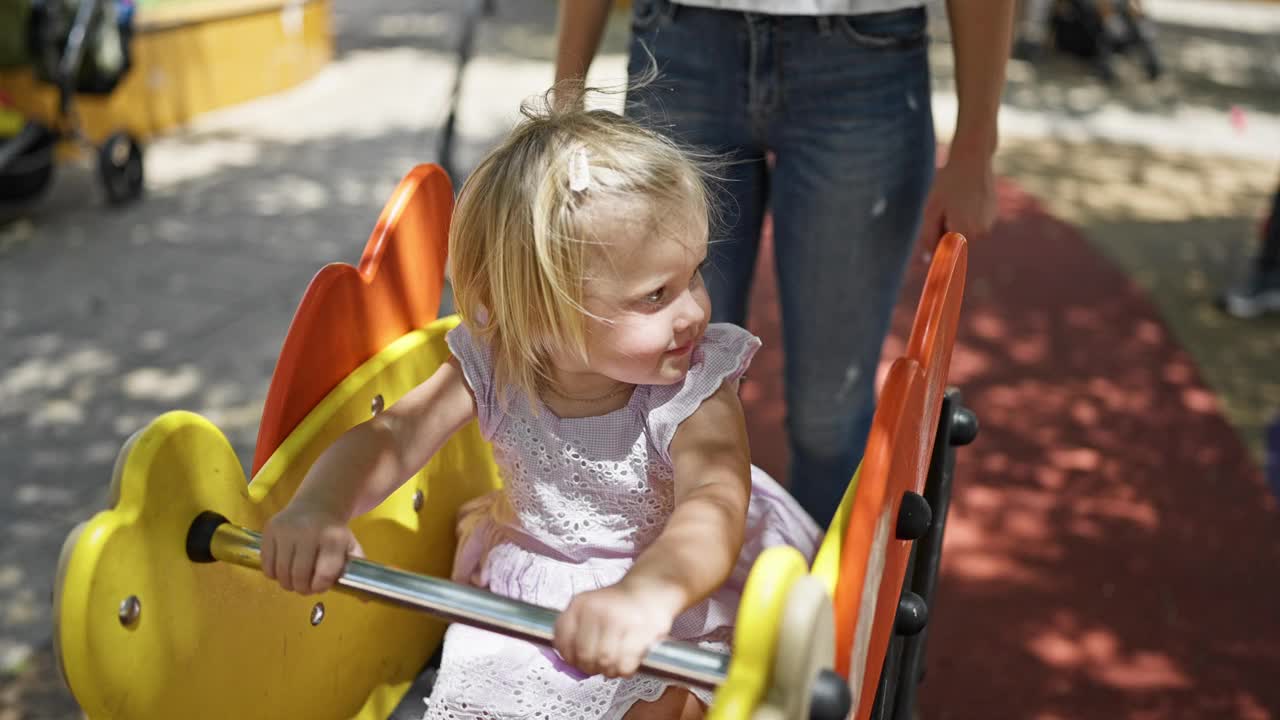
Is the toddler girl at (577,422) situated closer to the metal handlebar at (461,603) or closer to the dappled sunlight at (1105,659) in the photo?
the metal handlebar at (461,603)

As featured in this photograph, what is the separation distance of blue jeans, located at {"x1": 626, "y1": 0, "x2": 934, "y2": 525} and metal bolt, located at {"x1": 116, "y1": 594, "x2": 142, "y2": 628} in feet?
2.80

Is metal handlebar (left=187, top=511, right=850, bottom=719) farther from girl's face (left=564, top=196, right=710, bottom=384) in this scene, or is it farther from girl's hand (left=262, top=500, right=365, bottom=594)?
girl's face (left=564, top=196, right=710, bottom=384)

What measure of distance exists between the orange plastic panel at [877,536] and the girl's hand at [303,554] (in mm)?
483

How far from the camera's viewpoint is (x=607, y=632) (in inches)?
40.2

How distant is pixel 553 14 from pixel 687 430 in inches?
445

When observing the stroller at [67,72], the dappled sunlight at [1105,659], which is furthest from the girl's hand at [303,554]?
the stroller at [67,72]

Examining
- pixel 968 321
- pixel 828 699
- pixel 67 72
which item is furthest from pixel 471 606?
pixel 67 72

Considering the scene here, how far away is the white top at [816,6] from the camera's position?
164 centimetres

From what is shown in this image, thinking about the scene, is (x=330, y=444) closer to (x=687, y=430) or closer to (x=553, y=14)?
(x=687, y=430)

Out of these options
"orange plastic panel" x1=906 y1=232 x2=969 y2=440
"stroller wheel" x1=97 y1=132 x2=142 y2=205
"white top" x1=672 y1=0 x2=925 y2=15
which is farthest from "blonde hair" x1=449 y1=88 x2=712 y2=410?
"stroller wheel" x1=97 y1=132 x2=142 y2=205

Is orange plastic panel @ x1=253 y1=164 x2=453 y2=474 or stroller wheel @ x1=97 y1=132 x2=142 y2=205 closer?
orange plastic panel @ x1=253 y1=164 x2=453 y2=474

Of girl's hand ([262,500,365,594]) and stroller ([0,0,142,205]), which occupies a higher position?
girl's hand ([262,500,365,594])

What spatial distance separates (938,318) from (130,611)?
2.94ft

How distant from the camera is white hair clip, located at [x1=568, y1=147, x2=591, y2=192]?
1.24m
